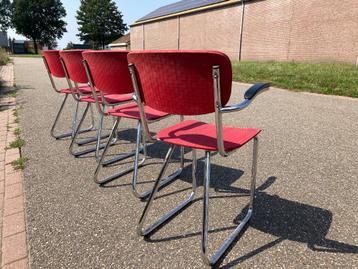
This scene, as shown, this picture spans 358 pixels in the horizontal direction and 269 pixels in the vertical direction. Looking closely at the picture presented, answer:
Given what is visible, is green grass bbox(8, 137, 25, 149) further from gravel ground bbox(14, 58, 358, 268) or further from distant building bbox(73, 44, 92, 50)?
distant building bbox(73, 44, 92, 50)

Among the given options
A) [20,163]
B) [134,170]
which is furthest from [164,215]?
[20,163]

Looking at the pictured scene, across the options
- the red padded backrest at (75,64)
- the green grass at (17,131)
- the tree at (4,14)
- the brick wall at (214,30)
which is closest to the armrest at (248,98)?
the red padded backrest at (75,64)

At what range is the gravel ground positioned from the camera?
5.46 ft

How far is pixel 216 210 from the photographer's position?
7.07 ft

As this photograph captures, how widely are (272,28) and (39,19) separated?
55435mm

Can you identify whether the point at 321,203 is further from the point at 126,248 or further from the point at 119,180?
the point at 119,180

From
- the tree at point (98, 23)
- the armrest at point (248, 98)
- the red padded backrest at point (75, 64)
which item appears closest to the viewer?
the armrest at point (248, 98)

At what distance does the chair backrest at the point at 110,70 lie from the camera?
219 centimetres

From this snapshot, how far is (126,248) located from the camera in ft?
5.67

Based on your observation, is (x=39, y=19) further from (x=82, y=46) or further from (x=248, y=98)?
(x=248, y=98)

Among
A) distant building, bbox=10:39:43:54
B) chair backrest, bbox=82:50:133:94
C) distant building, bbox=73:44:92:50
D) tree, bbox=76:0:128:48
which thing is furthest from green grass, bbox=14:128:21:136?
distant building, bbox=10:39:43:54

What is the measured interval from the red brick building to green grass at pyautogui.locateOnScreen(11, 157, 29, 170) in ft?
43.8

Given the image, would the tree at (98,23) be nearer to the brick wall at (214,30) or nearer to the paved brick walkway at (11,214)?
the brick wall at (214,30)

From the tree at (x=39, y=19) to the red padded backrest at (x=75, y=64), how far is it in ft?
201
